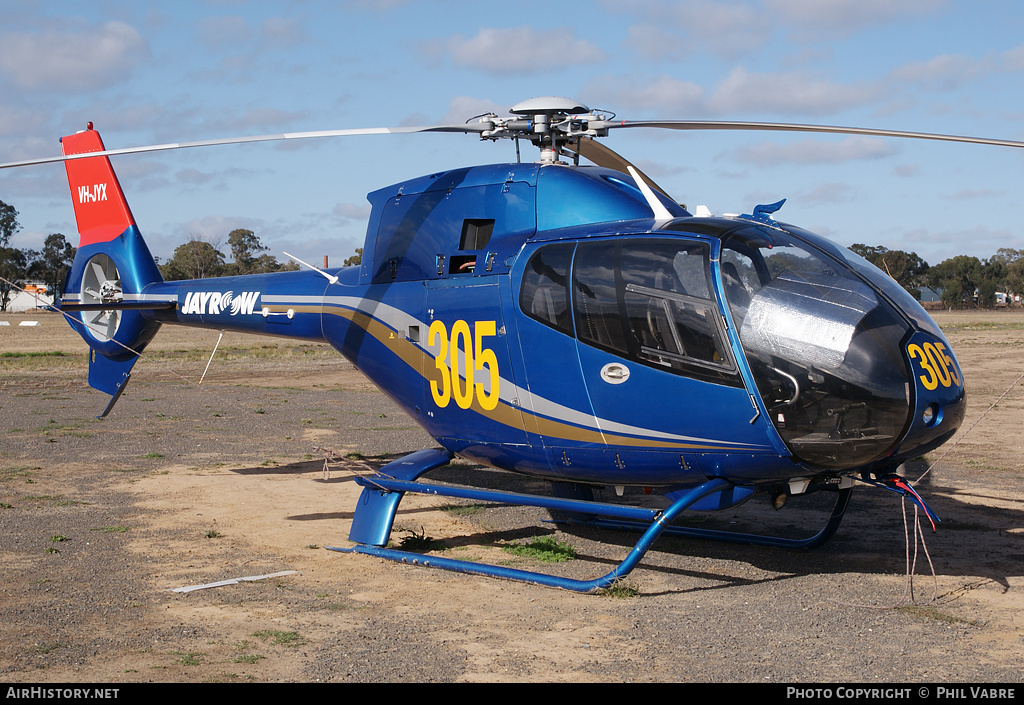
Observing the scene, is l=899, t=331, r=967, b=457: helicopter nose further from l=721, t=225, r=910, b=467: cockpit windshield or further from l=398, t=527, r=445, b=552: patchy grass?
l=398, t=527, r=445, b=552: patchy grass

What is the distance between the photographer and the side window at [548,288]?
7.45 m

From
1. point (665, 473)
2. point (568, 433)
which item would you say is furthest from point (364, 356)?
point (665, 473)

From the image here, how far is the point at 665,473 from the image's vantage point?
285 inches

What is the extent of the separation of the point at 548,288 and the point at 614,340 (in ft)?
2.69

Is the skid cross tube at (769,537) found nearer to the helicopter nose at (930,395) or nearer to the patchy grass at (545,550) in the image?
the patchy grass at (545,550)

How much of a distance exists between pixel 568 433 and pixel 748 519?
367 centimetres

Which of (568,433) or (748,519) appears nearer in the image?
(568,433)

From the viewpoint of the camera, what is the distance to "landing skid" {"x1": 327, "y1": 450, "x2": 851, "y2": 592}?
7031mm

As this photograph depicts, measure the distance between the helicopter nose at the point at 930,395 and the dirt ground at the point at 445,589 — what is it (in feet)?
4.45

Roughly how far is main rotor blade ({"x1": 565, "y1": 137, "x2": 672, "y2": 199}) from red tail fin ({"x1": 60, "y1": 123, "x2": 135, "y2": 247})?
6783 millimetres

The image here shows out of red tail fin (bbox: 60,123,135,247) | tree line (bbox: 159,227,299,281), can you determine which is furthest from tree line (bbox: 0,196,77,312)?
red tail fin (bbox: 60,123,135,247)

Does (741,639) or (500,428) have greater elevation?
(500,428)

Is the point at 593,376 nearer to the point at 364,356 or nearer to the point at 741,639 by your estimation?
the point at 741,639
